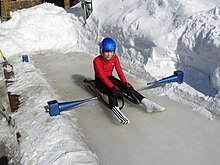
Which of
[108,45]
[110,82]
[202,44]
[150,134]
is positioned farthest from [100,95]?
[202,44]

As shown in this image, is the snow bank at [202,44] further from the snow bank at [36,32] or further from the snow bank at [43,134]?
the snow bank at [36,32]

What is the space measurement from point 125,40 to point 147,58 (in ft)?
3.75

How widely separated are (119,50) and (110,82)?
313 cm

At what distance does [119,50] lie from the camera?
Answer: 25.2ft

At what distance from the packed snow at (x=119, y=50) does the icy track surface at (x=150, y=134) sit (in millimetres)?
199

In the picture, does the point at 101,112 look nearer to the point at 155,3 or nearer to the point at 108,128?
the point at 108,128

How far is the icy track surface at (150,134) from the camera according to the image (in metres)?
3.41

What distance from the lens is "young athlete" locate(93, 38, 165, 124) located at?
4.38 metres

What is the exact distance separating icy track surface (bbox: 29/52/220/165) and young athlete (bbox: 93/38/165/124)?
9.7 inches

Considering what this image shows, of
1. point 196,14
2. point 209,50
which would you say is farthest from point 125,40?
point 209,50

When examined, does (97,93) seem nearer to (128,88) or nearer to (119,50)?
(128,88)

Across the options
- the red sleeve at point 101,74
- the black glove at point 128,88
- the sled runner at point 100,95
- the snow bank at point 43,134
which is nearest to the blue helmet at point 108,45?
the red sleeve at point 101,74

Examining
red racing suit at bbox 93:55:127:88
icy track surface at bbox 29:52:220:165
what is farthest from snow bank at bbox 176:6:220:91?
red racing suit at bbox 93:55:127:88

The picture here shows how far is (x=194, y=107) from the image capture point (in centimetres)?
466
